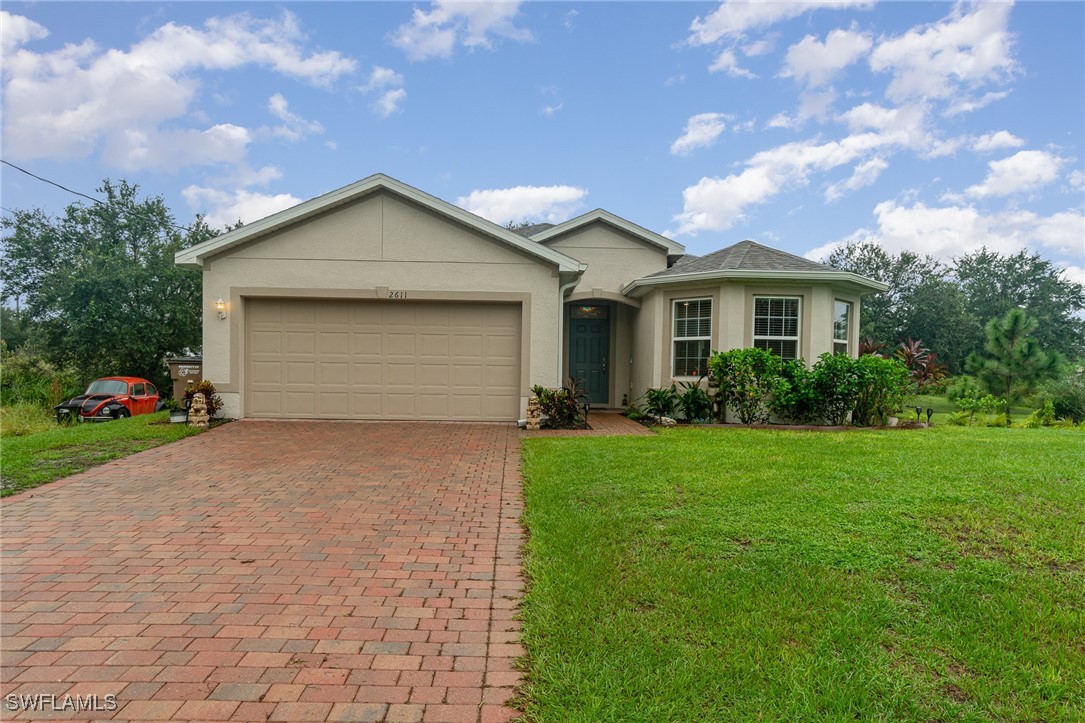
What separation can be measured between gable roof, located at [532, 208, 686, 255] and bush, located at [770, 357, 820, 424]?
4.73m

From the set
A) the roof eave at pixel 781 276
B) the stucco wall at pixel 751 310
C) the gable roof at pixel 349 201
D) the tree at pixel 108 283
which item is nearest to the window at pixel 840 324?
the stucco wall at pixel 751 310

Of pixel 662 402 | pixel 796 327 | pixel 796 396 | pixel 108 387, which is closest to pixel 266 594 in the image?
pixel 662 402

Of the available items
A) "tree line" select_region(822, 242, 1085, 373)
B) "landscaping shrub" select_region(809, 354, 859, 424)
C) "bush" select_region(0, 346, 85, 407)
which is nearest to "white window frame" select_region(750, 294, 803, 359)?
"landscaping shrub" select_region(809, 354, 859, 424)

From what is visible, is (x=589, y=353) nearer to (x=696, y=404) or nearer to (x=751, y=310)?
(x=696, y=404)

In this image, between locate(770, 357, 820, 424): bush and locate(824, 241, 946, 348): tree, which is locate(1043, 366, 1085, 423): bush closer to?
locate(770, 357, 820, 424): bush

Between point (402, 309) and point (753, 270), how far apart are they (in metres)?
6.93

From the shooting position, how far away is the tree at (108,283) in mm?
20984

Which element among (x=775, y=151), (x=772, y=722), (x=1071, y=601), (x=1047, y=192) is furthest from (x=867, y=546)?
(x=1047, y=192)

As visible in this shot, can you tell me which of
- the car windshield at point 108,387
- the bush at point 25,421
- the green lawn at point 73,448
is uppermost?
the car windshield at point 108,387

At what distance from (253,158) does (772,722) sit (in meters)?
20.3

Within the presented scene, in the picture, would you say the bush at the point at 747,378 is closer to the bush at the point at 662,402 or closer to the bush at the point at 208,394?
the bush at the point at 662,402

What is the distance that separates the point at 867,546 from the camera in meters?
3.85

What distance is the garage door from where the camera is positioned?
34.0 feet
